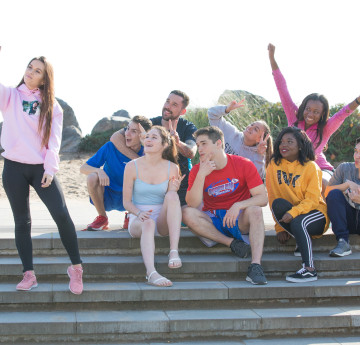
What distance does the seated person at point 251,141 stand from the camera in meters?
5.39

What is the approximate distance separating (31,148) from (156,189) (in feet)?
3.99

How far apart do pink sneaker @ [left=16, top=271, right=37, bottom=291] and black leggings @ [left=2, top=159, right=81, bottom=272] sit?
162 mm

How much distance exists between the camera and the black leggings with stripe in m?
4.50

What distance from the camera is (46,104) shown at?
12.8 feet

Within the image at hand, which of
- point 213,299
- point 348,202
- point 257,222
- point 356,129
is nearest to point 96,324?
point 213,299

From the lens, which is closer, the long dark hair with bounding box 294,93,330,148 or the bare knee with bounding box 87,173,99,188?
the bare knee with bounding box 87,173,99,188

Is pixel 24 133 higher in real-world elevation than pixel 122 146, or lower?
higher

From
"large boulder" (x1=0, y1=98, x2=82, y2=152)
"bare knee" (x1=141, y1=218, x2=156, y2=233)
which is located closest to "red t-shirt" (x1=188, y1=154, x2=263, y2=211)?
"bare knee" (x1=141, y1=218, x2=156, y2=233)

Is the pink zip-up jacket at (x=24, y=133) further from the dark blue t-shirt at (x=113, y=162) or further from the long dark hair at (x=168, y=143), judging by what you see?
the dark blue t-shirt at (x=113, y=162)

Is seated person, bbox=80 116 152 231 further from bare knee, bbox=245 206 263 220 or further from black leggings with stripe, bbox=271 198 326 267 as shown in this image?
black leggings with stripe, bbox=271 198 326 267

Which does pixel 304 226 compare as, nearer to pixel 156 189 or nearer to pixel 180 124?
pixel 156 189

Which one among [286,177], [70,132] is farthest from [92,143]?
[286,177]

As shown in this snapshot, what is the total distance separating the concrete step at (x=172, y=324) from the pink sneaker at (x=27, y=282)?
0.19 metres

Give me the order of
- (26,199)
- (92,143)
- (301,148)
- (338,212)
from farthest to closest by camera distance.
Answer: (92,143) < (301,148) < (338,212) < (26,199)
